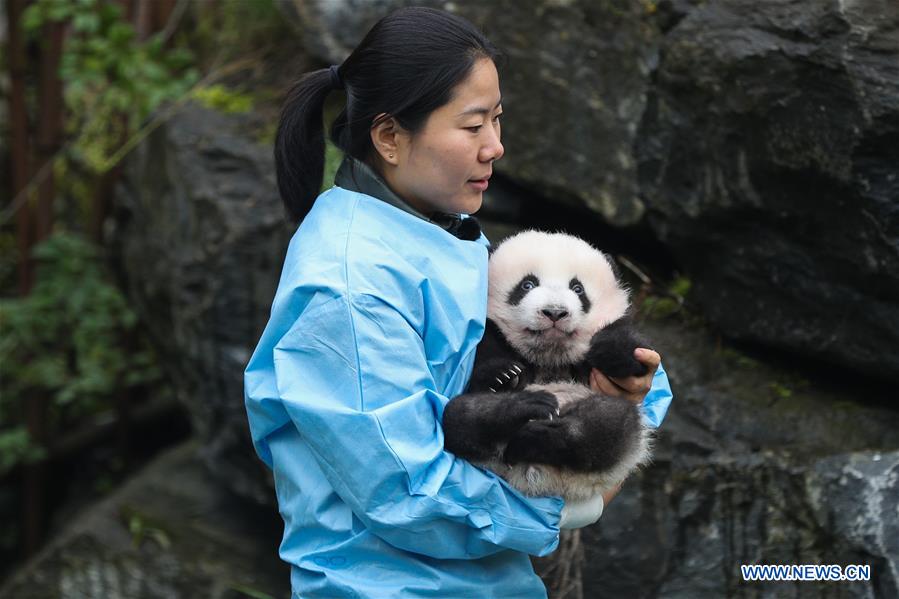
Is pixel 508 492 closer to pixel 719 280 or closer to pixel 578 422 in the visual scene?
pixel 578 422

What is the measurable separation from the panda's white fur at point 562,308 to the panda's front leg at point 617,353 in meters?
0.06

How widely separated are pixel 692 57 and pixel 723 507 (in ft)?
4.44

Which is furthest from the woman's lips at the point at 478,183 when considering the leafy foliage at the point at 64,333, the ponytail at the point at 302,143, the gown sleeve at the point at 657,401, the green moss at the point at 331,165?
the leafy foliage at the point at 64,333

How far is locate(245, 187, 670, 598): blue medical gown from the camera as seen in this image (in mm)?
1972

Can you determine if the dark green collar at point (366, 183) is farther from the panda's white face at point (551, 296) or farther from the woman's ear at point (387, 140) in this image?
the panda's white face at point (551, 296)

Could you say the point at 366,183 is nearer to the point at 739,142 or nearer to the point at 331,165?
the point at 739,142

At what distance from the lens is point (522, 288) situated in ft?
7.68

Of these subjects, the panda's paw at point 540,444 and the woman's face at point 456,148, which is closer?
the panda's paw at point 540,444

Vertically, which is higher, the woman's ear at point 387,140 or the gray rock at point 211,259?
the woman's ear at point 387,140

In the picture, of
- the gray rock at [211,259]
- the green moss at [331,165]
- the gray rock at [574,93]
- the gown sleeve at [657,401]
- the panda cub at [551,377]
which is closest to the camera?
the panda cub at [551,377]

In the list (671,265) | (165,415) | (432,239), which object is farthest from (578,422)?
A: (165,415)

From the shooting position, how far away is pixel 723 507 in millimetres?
3262

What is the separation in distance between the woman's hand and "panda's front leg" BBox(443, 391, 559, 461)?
0.67ft

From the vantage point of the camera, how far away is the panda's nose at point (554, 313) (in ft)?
Result: 7.34
